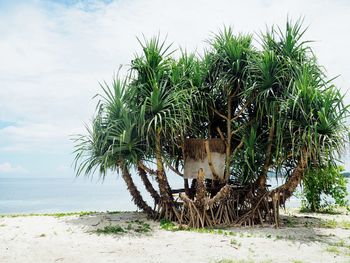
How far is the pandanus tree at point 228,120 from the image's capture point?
862cm

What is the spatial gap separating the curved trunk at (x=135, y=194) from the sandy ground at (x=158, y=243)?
54 centimetres

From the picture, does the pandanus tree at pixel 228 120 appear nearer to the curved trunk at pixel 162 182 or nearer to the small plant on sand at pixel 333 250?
the curved trunk at pixel 162 182

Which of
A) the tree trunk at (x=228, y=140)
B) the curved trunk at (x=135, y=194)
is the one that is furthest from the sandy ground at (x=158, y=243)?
the tree trunk at (x=228, y=140)

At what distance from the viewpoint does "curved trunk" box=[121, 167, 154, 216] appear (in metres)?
9.68

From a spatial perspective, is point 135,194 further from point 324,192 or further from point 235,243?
point 324,192

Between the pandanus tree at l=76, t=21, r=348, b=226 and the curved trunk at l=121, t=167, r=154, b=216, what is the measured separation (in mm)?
21

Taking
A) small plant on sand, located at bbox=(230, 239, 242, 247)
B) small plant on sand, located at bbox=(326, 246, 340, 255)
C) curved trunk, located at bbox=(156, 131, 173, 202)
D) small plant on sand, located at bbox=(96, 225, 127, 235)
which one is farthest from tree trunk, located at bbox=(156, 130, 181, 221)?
small plant on sand, located at bbox=(326, 246, 340, 255)

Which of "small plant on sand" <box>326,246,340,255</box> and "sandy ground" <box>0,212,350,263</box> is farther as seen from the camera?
"small plant on sand" <box>326,246,340,255</box>

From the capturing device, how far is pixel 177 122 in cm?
877

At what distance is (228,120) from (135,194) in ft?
8.08

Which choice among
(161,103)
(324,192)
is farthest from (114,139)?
(324,192)

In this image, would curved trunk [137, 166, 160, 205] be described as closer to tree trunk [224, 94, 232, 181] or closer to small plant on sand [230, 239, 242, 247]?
tree trunk [224, 94, 232, 181]

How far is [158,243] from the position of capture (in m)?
7.27

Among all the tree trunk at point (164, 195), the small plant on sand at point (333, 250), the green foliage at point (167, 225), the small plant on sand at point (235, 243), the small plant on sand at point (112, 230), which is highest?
the tree trunk at point (164, 195)
